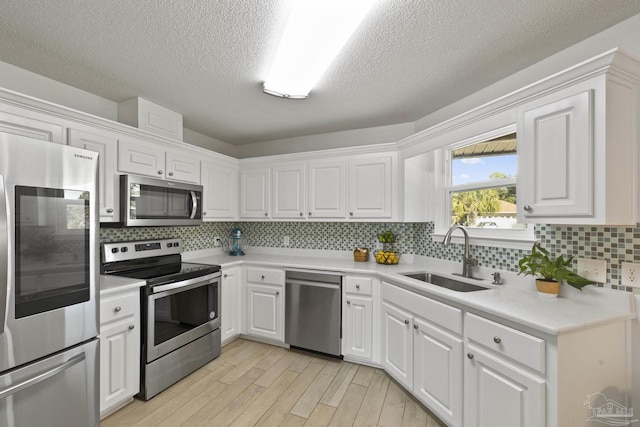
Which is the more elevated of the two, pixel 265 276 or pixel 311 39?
pixel 311 39

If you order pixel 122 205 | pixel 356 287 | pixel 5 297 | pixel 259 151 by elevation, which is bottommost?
pixel 356 287

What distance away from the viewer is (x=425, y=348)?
6.63ft

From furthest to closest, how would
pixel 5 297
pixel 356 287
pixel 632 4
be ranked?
pixel 356 287 < pixel 632 4 < pixel 5 297

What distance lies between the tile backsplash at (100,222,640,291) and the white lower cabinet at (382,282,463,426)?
0.68 meters

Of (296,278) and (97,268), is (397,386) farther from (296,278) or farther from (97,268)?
(97,268)

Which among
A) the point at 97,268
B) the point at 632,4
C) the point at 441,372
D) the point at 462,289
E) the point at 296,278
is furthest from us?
the point at 296,278

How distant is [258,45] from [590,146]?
1.86 metres

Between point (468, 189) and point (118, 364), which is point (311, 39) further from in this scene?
point (118, 364)

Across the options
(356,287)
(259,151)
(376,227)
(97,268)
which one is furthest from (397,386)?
(259,151)

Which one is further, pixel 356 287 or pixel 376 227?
pixel 376 227

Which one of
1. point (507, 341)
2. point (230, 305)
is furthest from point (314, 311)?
point (507, 341)

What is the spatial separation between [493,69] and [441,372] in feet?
6.88

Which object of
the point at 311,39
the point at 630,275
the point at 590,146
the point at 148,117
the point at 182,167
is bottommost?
the point at 630,275

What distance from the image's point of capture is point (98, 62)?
1961 mm
